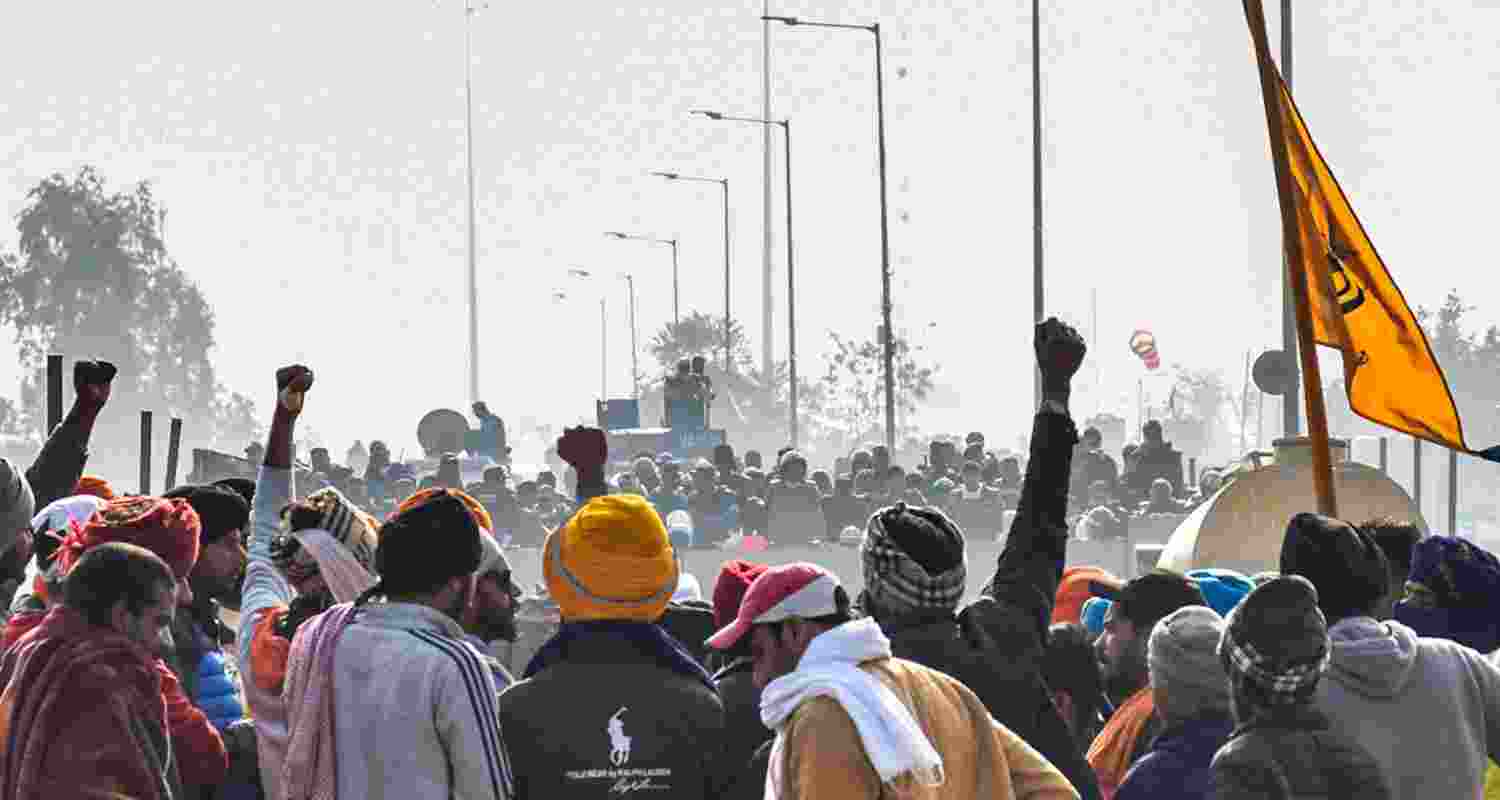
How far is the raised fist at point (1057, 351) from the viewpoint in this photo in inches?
322

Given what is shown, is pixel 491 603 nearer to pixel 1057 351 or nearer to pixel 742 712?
pixel 742 712

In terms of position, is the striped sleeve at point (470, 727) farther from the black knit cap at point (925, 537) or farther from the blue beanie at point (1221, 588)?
the blue beanie at point (1221, 588)

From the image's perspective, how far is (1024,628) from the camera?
24.9 feet

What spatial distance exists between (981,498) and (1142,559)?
9974 millimetres

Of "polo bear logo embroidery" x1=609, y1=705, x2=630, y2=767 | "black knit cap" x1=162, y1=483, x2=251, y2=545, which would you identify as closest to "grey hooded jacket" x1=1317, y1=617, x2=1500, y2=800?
"polo bear logo embroidery" x1=609, y1=705, x2=630, y2=767

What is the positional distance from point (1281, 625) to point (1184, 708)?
32.8 inches

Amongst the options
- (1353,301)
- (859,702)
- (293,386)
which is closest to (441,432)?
(1353,301)

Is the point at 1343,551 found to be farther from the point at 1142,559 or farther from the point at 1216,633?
the point at 1142,559

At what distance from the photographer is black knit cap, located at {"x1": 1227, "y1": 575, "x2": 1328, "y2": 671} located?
6.86 meters

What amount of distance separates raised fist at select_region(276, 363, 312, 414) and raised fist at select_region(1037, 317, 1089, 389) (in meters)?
1.93

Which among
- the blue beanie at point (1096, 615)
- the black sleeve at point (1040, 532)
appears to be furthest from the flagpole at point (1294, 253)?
the black sleeve at point (1040, 532)

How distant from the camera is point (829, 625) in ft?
21.7

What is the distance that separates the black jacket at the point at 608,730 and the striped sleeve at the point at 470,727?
0.21 feet

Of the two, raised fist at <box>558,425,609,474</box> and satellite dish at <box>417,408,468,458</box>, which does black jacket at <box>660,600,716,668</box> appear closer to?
raised fist at <box>558,425,609,474</box>
